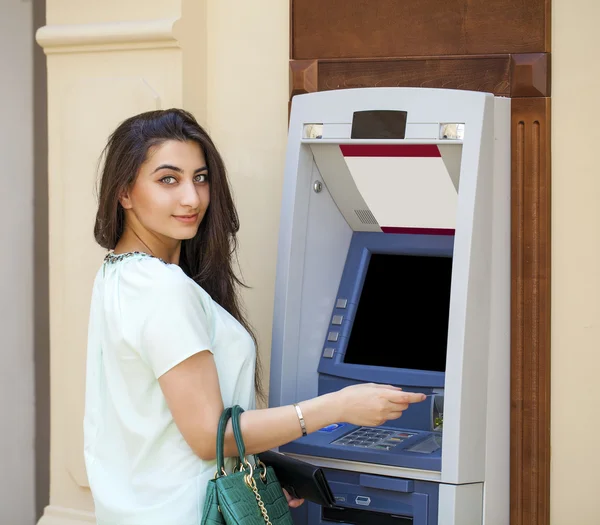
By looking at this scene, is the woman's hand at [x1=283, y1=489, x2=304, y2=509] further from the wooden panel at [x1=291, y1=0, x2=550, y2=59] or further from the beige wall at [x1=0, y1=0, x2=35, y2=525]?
the beige wall at [x1=0, y1=0, x2=35, y2=525]

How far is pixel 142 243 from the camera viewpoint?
7.15 ft

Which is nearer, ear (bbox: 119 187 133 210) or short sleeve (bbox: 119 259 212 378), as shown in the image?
short sleeve (bbox: 119 259 212 378)

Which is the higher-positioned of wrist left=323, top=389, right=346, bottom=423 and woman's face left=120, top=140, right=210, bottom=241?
woman's face left=120, top=140, right=210, bottom=241

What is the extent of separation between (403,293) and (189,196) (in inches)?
27.2

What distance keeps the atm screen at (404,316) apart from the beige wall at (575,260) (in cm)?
55

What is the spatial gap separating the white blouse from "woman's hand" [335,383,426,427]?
281 millimetres

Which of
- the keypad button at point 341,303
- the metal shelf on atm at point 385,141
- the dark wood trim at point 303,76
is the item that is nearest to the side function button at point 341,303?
the keypad button at point 341,303

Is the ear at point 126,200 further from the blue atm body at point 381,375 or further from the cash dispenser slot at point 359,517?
the cash dispenser slot at point 359,517

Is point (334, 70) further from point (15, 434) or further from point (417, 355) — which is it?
point (15, 434)

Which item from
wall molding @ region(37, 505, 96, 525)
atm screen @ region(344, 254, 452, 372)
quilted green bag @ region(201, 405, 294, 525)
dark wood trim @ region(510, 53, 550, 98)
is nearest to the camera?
quilted green bag @ region(201, 405, 294, 525)

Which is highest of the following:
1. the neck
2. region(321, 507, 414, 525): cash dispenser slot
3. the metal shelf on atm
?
the metal shelf on atm

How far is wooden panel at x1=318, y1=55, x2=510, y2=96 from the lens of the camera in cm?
272

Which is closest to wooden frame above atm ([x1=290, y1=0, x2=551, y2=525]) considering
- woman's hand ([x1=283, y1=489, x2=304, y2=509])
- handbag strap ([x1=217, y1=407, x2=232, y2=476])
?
woman's hand ([x1=283, y1=489, x2=304, y2=509])

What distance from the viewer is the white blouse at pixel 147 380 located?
1943mm
